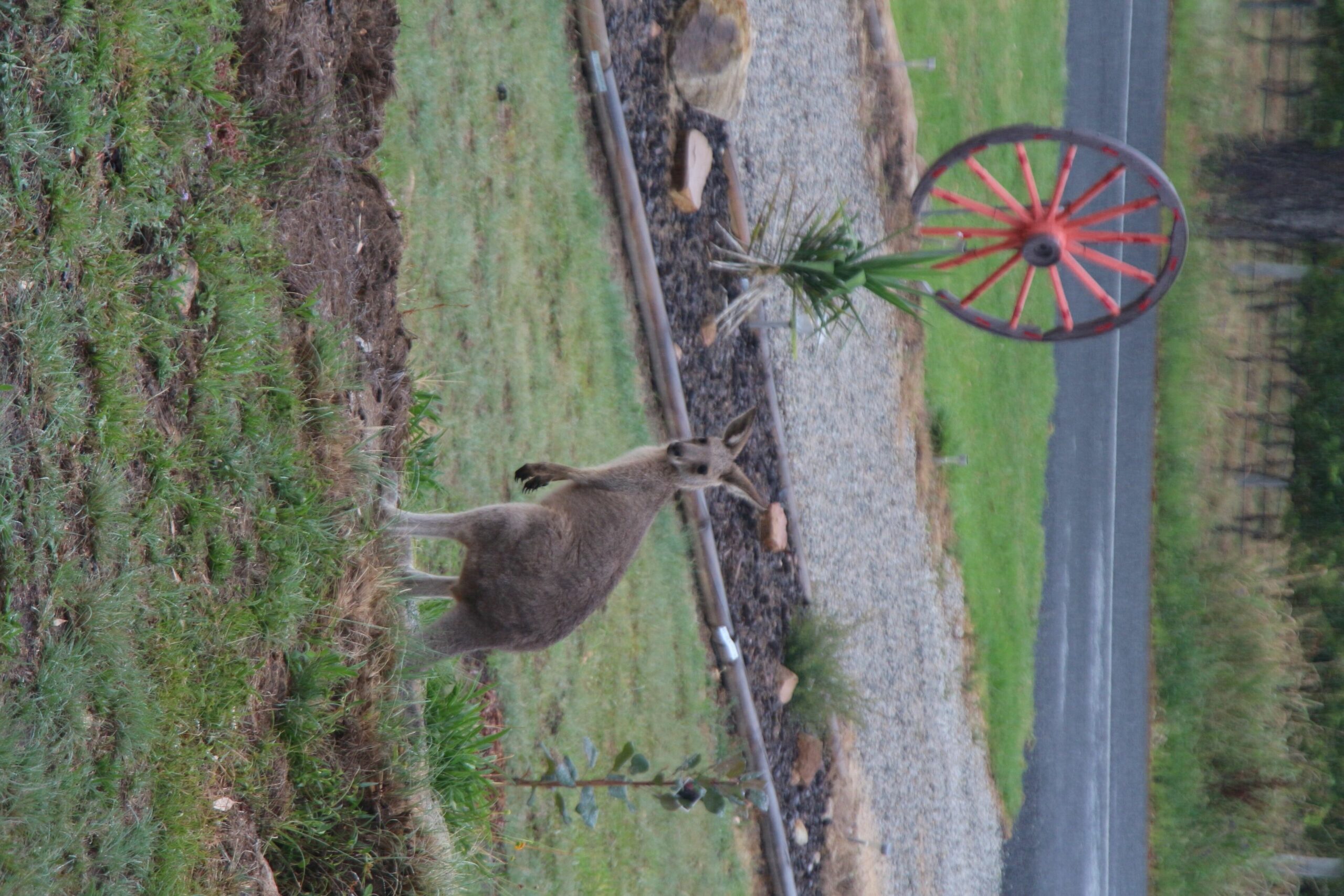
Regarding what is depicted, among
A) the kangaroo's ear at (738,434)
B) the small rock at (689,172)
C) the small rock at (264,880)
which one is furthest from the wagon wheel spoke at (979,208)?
the small rock at (264,880)

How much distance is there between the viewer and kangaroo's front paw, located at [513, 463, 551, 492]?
18.5 feet

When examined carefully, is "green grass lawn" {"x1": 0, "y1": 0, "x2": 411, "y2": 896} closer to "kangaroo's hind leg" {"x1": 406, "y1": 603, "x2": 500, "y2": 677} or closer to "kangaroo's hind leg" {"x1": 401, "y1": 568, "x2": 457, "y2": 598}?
"kangaroo's hind leg" {"x1": 406, "y1": 603, "x2": 500, "y2": 677}

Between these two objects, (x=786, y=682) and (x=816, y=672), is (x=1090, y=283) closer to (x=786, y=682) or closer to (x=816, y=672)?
(x=816, y=672)

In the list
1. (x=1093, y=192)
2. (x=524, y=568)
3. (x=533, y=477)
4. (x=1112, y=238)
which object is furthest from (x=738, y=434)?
(x=1093, y=192)

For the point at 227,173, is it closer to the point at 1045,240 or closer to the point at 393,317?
the point at 393,317

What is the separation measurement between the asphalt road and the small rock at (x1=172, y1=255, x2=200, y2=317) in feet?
32.8

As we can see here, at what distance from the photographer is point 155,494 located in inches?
151

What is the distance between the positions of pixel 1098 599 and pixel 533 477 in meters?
8.56

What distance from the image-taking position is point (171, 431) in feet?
13.1

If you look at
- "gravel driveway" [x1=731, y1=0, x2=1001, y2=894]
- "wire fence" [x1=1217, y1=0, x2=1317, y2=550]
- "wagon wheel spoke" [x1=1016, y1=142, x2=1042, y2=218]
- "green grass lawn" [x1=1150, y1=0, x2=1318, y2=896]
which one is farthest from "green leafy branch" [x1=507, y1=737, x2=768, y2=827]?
"wire fence" [x1=1217, y1=0, x2=1317, y2=550]

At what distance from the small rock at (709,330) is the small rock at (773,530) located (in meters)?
1.36

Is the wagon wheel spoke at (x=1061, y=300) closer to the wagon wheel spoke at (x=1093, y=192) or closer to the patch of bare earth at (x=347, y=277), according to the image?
the wagon wheel spoke at (x=1093, y=192)

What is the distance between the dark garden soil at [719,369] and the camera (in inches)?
331

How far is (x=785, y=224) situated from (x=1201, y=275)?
6.53m
